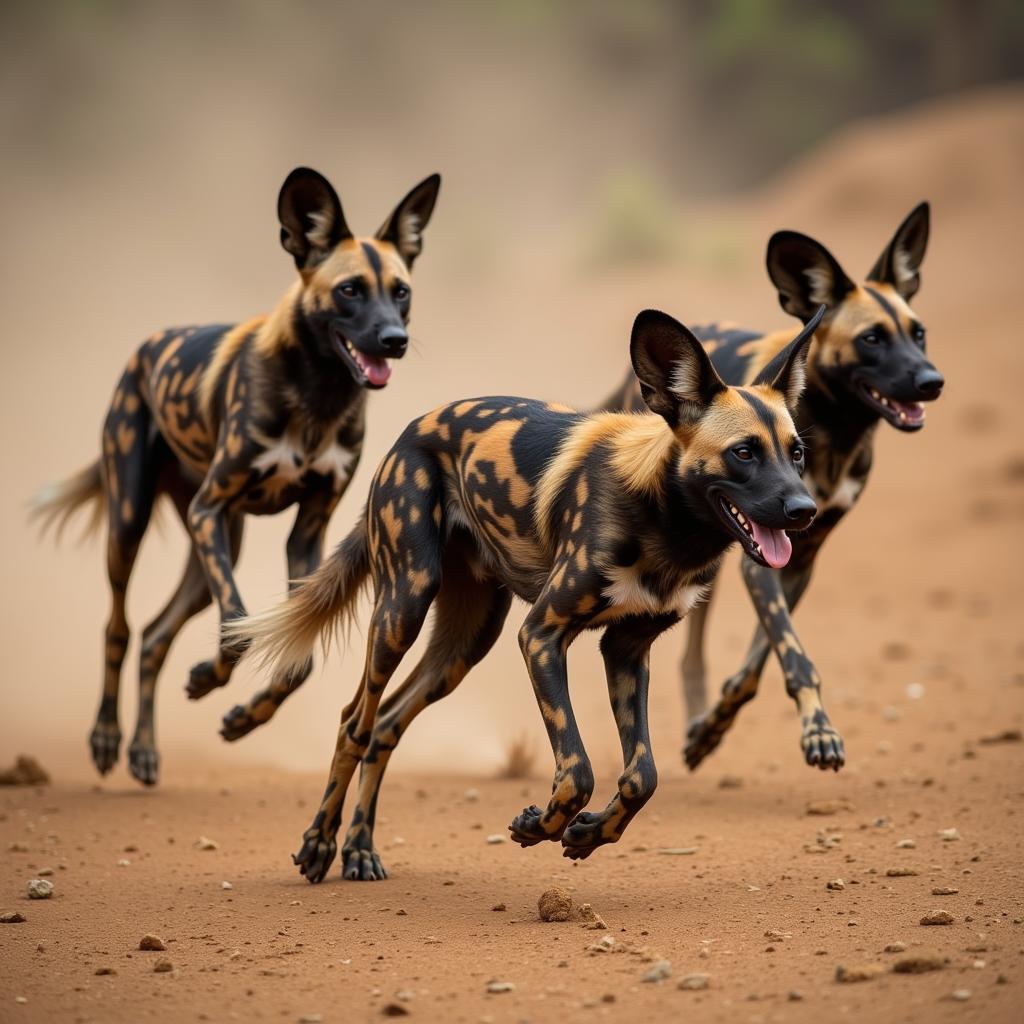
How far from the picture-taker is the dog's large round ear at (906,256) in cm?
689

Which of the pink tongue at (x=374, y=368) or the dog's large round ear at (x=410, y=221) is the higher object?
the dog's large round ear at (x=410, y=221)

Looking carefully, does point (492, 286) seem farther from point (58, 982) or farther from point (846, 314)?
point (58, 982)

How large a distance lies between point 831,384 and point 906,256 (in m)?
0.77

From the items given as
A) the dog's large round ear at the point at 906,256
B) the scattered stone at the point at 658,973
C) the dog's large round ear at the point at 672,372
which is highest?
the dog's large round ear at the point at 906,256

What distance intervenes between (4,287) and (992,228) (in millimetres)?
13711

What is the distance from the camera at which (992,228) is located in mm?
21859

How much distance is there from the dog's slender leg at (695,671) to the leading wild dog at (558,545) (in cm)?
266

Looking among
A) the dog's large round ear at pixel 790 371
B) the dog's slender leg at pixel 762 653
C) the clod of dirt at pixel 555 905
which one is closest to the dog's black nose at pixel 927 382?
the dog's slender leg at pixel 762 653

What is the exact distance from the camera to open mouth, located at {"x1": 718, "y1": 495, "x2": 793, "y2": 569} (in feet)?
14.4

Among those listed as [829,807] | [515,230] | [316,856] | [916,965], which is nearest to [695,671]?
[829,807]

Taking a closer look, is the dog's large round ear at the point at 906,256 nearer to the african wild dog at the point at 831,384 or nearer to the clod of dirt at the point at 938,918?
the african wild dog at the point at 831,384

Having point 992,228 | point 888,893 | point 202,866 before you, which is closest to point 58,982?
point 202,866

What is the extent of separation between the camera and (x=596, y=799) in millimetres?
6805

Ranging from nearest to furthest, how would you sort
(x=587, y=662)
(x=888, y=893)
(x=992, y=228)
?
(x=888, y=893), (x=587, y=662), (x=992, y=228)
